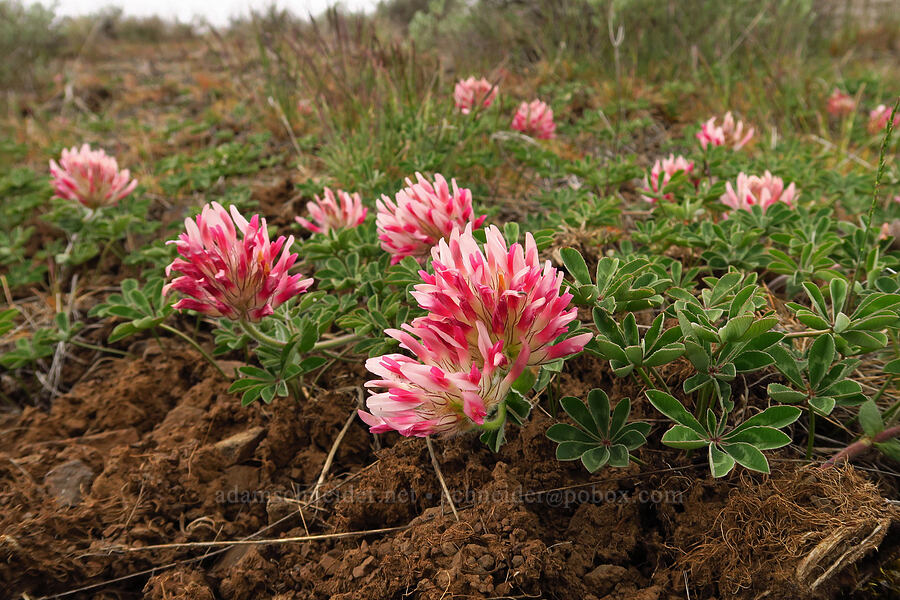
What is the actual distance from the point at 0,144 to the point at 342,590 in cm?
522

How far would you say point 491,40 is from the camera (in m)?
6.75

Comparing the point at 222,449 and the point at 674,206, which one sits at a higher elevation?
the point at 674,206

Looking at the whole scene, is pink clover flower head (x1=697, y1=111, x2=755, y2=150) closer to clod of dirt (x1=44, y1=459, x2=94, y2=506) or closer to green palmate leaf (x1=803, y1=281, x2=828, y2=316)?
green palmate leaf (x1=803, y1=281, x2=828, y2=316)

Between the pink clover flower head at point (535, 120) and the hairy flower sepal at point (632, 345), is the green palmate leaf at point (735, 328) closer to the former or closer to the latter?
the hairy flower sepal at point (632, 345)

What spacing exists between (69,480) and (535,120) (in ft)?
9.97

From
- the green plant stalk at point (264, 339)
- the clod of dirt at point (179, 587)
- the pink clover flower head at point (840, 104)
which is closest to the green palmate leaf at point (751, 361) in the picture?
the green plant stalk at point (264, 339)

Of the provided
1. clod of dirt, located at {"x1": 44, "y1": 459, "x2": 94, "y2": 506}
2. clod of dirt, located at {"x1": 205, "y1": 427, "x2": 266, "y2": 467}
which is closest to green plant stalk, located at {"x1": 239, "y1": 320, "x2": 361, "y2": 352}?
clod of dirt, located at {"x1": 205, "y1": 427, "x2": 266, "y2": 467}

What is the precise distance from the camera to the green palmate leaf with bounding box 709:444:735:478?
1163mm

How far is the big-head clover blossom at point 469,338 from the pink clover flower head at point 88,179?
230cm

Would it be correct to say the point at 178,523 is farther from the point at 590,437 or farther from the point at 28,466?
the point at 590,437

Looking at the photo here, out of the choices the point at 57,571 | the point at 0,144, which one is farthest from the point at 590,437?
the point at 0,144

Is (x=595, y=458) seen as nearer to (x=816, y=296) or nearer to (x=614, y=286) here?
(x=614, y=286)

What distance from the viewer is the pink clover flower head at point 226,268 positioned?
60.1 inches

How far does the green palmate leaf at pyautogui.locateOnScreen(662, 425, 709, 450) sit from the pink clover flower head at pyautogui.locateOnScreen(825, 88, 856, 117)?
4.92m
